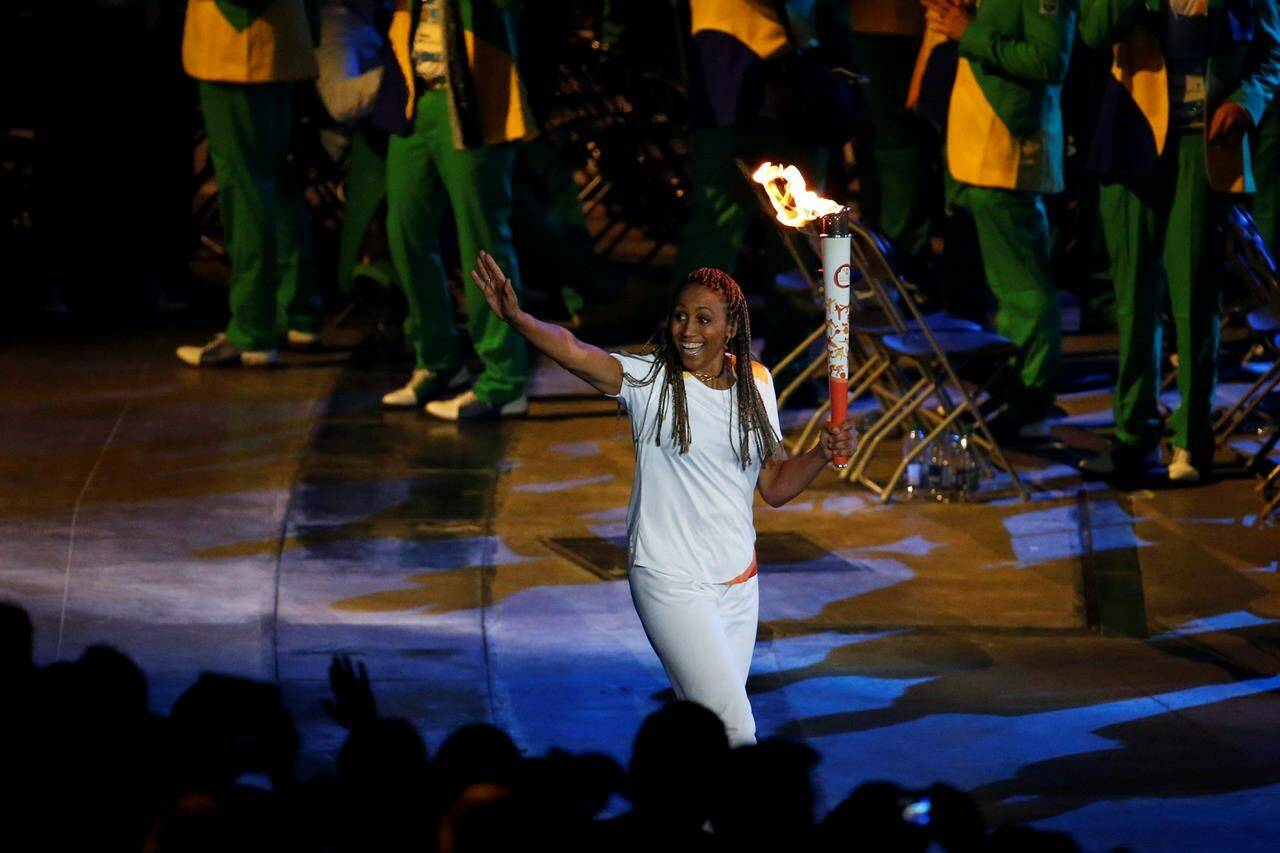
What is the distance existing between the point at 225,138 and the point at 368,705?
22.2ft

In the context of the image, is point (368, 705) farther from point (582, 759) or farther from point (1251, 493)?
point (1251, 493)

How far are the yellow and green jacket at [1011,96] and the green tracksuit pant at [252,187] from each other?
124 inches

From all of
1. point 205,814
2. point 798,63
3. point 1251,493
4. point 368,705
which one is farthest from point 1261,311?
point 205,814

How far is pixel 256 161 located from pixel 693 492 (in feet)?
18.5

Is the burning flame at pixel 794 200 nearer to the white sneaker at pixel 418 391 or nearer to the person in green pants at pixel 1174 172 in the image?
the person in green pants at pixel 1174 172

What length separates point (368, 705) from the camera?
3.34m

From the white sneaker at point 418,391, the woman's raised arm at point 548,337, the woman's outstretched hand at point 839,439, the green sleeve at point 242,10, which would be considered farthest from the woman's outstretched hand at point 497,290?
the green sleeve at point 242,10

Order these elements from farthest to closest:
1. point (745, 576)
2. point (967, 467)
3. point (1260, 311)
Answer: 1. point (1260, 311)
2. point (967, 467)
3. point (745, 576)

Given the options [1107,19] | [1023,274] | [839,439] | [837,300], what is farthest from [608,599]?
[1107,19]

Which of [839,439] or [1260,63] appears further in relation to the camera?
[1260,63]

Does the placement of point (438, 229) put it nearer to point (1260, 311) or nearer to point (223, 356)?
point (223, 356)

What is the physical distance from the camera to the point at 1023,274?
8680 millimetres

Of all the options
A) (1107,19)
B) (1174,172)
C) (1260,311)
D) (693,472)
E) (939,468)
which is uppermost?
(1107,19)

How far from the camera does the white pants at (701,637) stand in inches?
180
